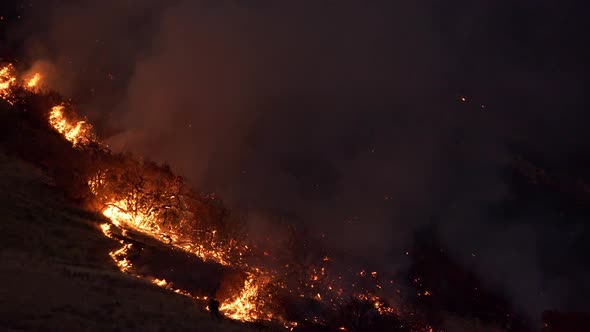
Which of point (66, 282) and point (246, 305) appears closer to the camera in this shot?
point (66, 282)

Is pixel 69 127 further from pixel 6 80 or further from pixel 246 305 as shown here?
pixel 246 305

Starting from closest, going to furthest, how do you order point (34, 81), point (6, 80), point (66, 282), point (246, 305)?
point (66, 282) < point (246, 305) < point (6, 80) < point (34, 81)

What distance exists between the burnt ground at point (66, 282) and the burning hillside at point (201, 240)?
0.63m

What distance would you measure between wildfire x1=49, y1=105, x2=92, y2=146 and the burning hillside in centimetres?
10

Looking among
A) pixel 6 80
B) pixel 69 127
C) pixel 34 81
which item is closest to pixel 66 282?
pixel 69 127

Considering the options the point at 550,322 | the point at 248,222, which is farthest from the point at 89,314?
the point at 550,322

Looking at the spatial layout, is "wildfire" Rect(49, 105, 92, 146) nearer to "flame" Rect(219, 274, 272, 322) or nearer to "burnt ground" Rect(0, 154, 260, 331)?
"burnt ground" Rect(0, 154, 260, 331)

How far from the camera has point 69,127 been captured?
19.0 meters

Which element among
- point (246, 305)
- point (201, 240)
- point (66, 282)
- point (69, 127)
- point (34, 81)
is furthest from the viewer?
point (34, 81)

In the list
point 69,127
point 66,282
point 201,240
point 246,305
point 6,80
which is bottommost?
point 66,282

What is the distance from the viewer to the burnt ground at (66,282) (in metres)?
5.97

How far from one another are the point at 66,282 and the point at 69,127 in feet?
44.6

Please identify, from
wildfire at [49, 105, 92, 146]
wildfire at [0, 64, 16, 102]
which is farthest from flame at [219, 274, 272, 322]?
wildfire at [0, 64, 16, 102]

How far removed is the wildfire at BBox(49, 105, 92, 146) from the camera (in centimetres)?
1762
